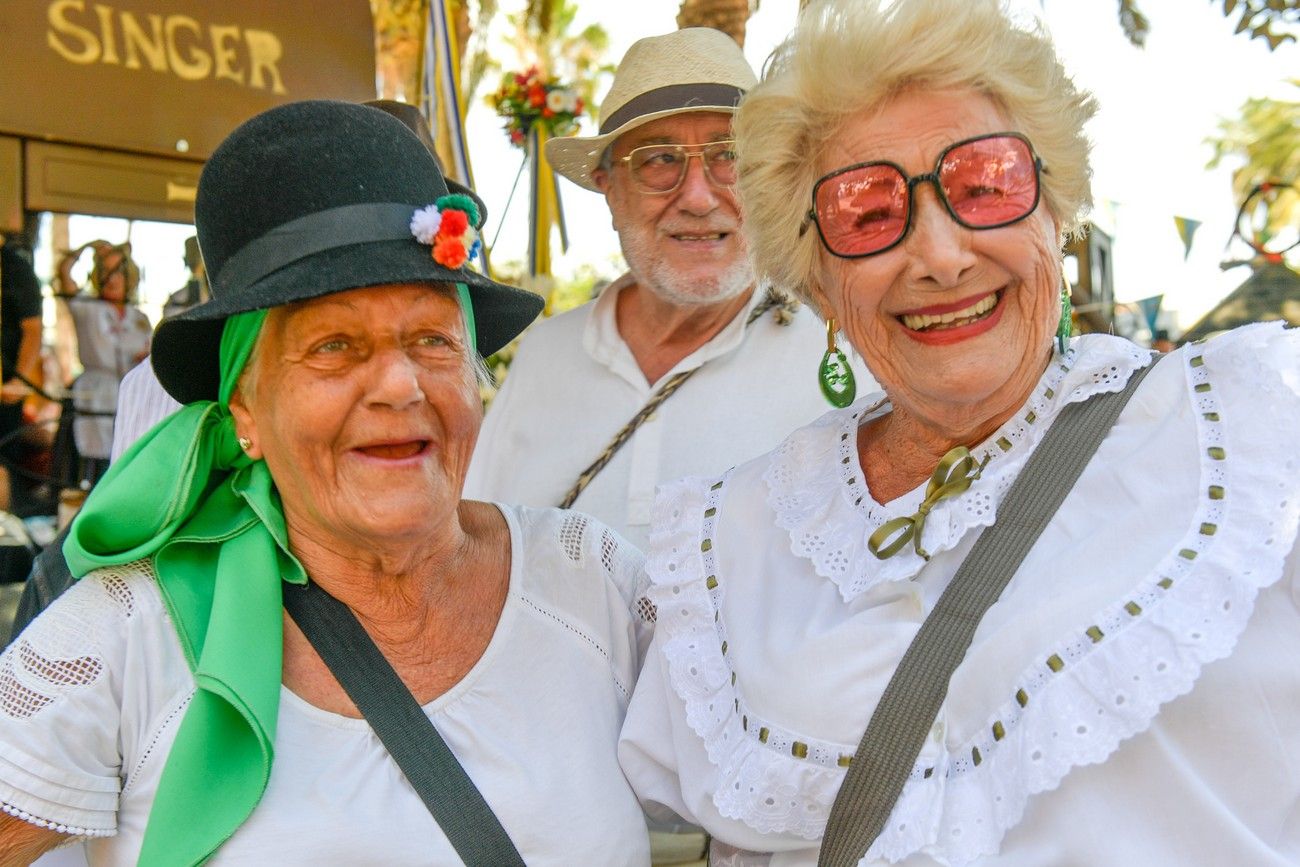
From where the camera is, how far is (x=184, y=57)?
6.38 m

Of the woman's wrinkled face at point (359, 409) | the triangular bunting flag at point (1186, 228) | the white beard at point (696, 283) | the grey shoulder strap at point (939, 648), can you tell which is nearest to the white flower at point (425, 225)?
the woman's wrinkled face at point (359, 409)

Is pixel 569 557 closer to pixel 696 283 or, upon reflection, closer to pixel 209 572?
pixel 209 572

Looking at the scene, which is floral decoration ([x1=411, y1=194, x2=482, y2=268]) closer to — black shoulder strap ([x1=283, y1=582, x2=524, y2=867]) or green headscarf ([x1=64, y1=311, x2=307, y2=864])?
green headscarf ([x1=64, y1=311, x2=307, y2=864])

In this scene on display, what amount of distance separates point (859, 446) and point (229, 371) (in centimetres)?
126

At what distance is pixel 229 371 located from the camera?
2277 millimetres

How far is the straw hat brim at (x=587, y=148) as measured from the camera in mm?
3666

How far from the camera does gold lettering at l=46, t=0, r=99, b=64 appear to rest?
596cm

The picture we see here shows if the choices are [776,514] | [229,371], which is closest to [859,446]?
[776,514]

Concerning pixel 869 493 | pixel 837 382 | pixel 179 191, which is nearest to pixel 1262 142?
pixel 179 191

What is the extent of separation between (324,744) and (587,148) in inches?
95.1

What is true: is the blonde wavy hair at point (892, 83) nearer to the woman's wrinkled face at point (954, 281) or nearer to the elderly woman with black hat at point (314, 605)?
the woman's wrinkled face at point (954, 281)

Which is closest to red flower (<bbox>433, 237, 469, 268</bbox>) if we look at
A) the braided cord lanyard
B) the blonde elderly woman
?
the blonde elderly woman

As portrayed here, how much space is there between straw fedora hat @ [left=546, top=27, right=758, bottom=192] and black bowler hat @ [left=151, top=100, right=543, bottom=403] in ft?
5.04

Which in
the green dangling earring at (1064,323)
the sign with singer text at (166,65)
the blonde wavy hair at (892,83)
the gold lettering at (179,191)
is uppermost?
the sign with singer text at (166,65)
